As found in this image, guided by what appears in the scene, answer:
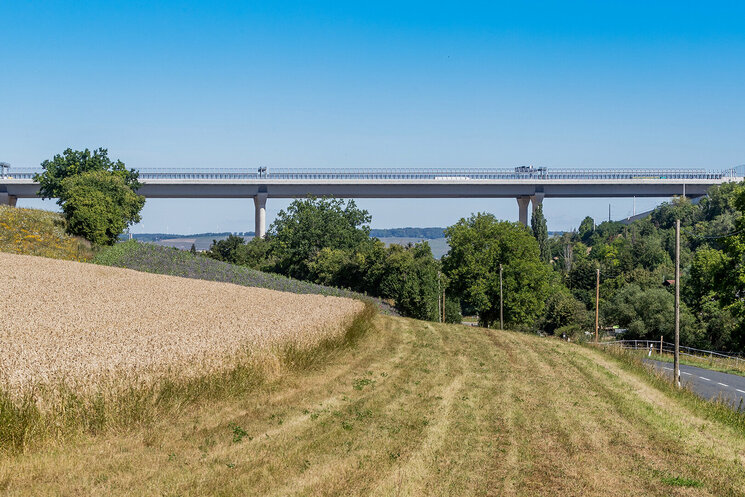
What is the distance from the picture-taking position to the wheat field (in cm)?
1391

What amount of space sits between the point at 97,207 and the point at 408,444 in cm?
5156

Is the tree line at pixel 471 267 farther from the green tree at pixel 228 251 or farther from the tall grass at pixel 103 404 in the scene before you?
the tall grass at pixel 103 404

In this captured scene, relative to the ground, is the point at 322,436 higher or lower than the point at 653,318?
higher

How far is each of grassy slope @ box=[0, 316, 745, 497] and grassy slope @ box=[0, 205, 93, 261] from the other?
121 ft

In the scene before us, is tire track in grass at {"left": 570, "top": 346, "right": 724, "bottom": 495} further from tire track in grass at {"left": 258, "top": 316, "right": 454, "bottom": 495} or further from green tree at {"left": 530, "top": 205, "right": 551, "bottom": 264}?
green tree at {"left": 530, "top": 205, "right": 551, "bottom": 264}

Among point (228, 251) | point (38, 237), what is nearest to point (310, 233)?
point (228, 251)

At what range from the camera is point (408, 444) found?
555 inches

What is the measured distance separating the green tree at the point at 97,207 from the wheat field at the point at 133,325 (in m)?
20.1

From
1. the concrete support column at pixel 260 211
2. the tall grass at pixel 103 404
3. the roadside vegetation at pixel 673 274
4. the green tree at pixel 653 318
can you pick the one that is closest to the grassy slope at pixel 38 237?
the tall grass at pixel 103 404

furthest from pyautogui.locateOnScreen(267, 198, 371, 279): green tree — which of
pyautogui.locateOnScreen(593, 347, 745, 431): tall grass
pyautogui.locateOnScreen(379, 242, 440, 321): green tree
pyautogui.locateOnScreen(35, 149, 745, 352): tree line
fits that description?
pyautogui.locateOnScreen(593, 347, 745, 431): tall grass

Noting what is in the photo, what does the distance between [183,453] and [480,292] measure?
65355mm

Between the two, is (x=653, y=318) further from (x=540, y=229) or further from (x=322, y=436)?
(x=322, y=436)

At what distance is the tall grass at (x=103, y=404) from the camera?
11.9m

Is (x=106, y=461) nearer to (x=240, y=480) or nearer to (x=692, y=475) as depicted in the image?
(x=240, y=480)
